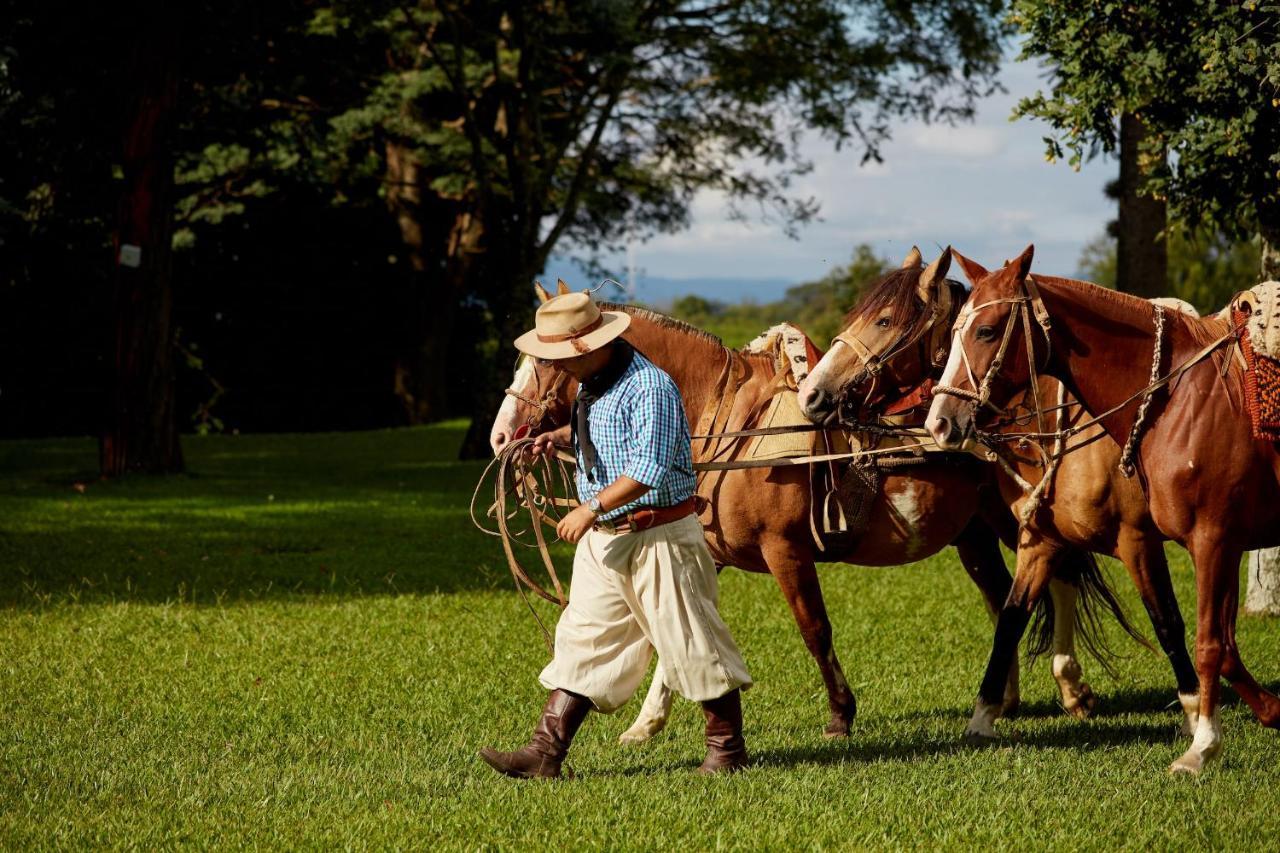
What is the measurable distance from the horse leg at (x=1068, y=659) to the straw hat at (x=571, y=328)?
12.0ft

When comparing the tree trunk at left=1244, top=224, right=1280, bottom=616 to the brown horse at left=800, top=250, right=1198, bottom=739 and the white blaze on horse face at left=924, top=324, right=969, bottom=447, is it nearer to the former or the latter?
the brown horse at left=800, top=250, right=1198, bottom=739

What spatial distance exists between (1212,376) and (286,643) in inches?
249

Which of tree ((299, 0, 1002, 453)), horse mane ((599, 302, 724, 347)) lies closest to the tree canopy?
tree ((299, 0, 1002, 453))

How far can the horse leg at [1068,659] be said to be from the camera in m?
8.02

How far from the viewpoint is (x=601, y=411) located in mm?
5949

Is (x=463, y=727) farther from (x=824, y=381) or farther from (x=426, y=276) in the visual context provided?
(x=426, y=276)

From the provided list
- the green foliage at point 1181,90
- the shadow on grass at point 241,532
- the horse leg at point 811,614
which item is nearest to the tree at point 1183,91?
the green foliage at point 1181,90

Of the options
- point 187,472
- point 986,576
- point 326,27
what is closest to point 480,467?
point 187,472

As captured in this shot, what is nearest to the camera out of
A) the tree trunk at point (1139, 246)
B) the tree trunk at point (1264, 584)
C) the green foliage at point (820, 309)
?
the tree trunk at point (1264, 584)

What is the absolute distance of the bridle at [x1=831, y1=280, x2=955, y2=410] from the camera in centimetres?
691

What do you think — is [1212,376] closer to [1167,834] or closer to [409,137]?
[1167,834]

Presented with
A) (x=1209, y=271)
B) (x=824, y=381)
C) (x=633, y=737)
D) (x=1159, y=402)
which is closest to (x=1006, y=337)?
(x=1159, y=402)

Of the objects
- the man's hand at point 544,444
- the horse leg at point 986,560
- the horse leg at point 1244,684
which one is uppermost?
the man's hand at point 544,444

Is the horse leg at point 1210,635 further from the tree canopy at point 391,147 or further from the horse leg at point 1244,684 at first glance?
the tree canopy at point 391,147
